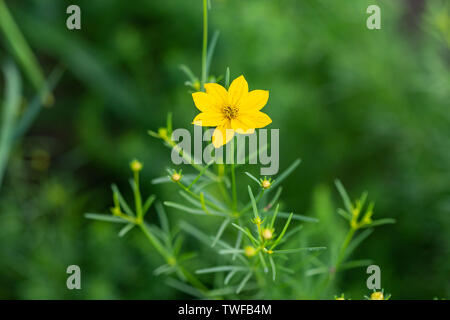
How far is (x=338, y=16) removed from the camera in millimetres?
1506

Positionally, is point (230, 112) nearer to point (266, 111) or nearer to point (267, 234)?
point (267, 234)

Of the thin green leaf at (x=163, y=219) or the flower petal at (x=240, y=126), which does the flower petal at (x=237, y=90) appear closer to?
the flower petal at (x=240, y=126)

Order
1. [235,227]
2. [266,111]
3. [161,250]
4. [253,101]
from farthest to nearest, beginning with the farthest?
[266,111] < [235,227] < [161,250] < [253,101]

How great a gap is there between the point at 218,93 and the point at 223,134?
60 mm

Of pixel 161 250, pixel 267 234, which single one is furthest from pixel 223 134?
pixel 161 250

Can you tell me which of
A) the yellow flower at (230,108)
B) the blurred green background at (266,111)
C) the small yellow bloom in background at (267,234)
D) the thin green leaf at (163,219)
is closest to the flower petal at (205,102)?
the yellow flower at (230,108)

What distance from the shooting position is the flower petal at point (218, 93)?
607mm

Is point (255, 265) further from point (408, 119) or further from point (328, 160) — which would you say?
point (408, 119)

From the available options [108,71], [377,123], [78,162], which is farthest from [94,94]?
[377,123]

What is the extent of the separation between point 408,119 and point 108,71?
1.17 meters

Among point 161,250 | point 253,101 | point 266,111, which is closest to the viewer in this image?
point 253,101

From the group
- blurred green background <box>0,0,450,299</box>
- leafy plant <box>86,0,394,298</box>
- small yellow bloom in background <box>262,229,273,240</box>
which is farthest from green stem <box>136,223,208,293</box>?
blurred green background <box>0,0,450,299</box>

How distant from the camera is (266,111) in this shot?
1.46 m

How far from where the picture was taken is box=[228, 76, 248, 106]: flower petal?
0.61 m
